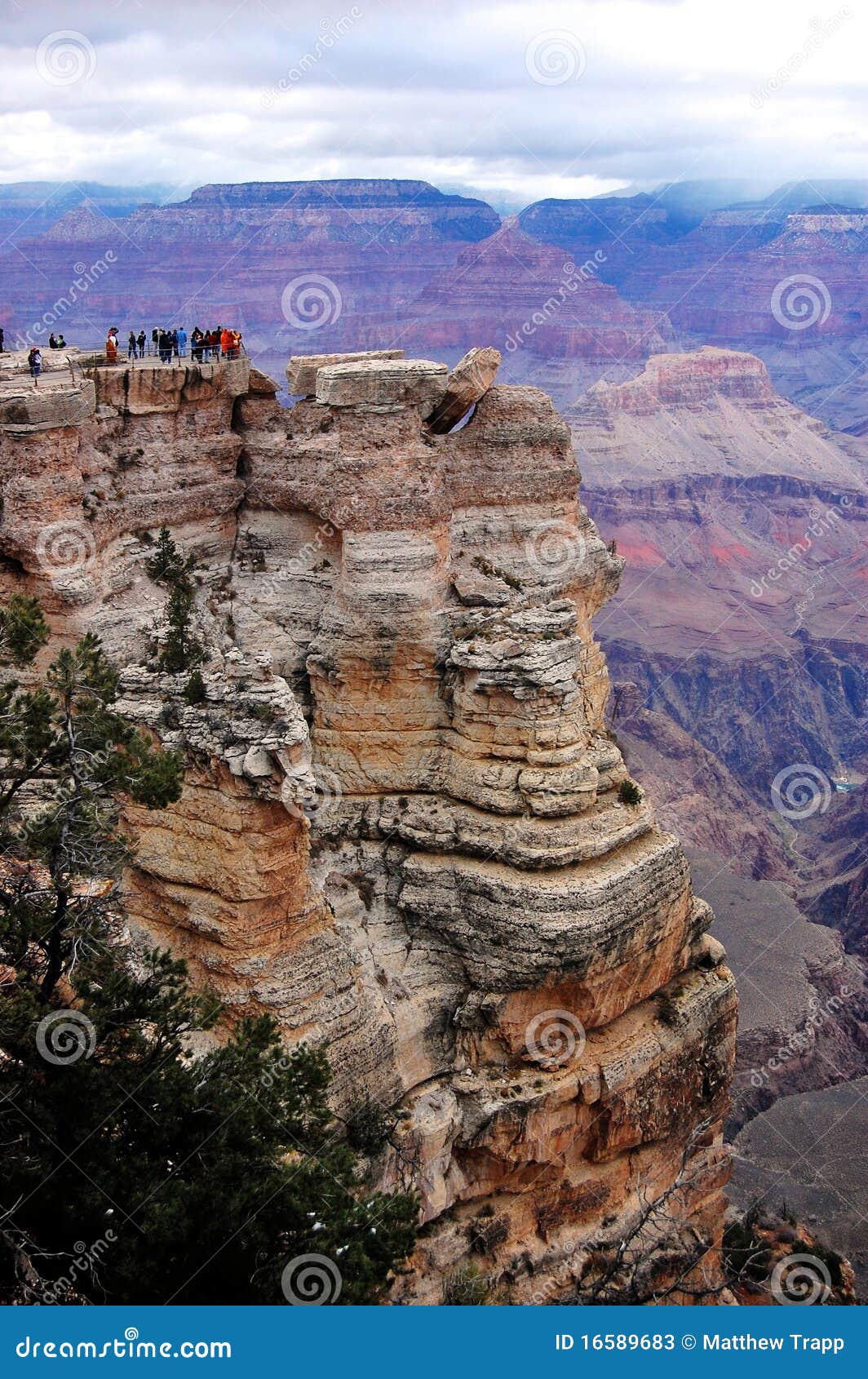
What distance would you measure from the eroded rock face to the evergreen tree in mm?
4371

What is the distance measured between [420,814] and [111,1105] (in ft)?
38.2

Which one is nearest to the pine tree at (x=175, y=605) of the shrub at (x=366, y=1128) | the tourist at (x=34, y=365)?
the tourist at (x=34, y=365)

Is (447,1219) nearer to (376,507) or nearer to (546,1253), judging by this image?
(546,1253)

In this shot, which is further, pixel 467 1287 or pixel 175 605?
pixel 175 605

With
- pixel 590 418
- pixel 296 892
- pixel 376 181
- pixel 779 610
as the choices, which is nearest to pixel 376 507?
pixel 296 892

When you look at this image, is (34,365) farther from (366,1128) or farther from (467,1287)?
(467,1287)

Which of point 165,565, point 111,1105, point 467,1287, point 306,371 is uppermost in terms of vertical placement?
point 306,371

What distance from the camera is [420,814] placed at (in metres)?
28.0

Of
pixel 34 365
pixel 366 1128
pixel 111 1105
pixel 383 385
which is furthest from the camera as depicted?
pixel 34 365

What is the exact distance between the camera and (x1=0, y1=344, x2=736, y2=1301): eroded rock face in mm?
24719

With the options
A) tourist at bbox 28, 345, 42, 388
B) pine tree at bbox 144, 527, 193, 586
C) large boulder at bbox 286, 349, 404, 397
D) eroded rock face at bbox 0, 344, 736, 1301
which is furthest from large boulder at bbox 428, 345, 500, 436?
tourist at bbox 28, 345, 42, 388

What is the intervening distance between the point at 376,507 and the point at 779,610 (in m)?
98.8

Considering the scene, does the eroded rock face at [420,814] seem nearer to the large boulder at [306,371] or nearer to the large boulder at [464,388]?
the large boulder at [464,388]

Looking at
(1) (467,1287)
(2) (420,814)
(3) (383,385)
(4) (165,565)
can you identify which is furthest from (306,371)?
(1) (467,1287)
